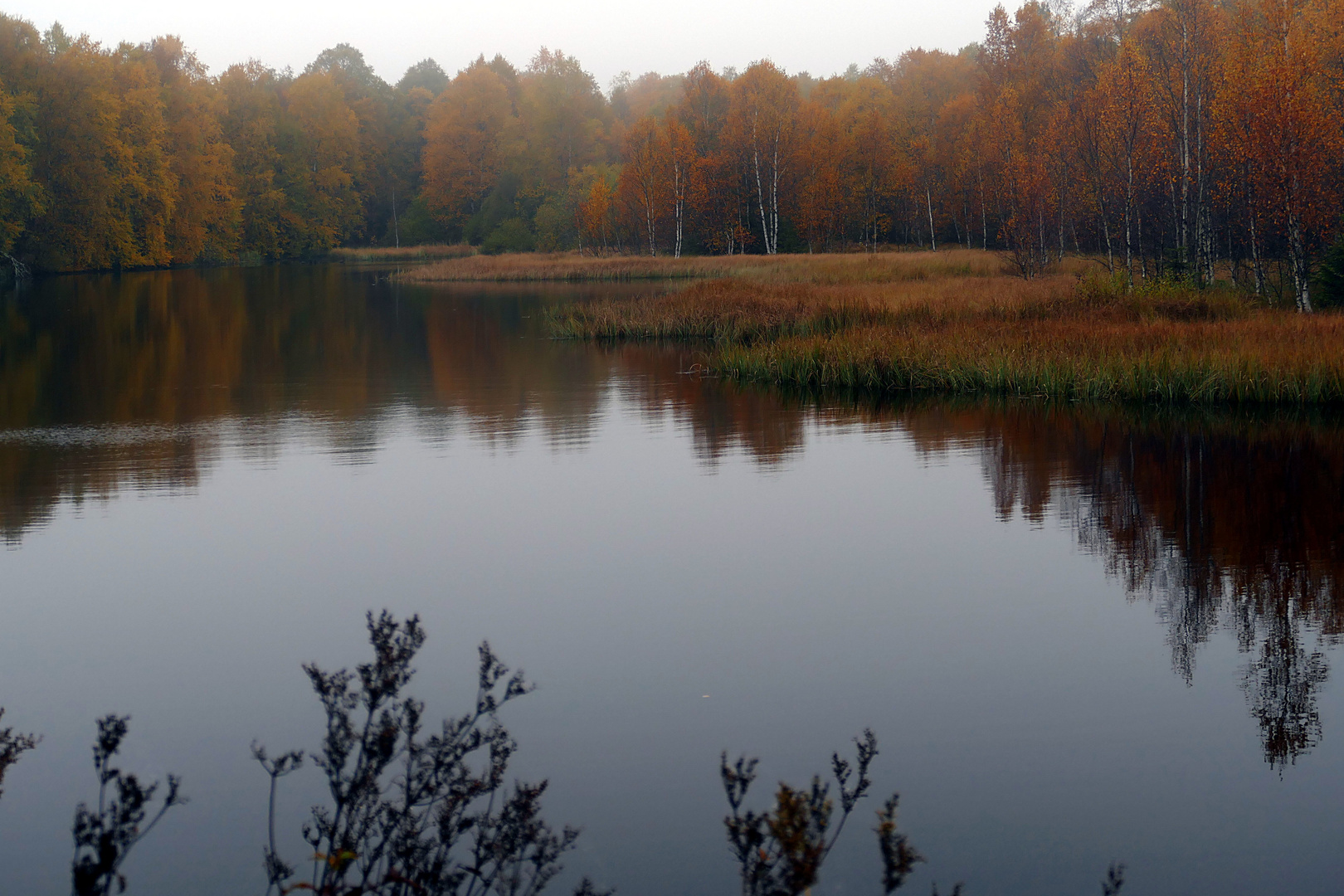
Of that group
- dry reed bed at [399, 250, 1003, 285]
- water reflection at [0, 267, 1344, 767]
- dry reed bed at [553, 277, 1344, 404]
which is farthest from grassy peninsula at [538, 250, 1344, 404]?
dry reed bed at [399, 250, 1003, 285]

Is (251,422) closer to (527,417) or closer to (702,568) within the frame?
(527,417)

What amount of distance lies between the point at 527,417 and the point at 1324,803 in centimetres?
1148

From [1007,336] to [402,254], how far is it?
5815 centimetres

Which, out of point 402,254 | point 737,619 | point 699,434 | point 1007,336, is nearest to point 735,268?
point 1007,336

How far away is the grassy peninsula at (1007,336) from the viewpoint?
13406 millimetres

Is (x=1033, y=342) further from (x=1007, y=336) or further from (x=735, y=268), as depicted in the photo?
(x=735, y=268)

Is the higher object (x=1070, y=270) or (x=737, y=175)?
(x=737, y=175)

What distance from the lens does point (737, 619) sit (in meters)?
6.50

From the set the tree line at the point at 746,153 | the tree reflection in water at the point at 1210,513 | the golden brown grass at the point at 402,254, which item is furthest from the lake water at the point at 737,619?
the golden brown grass at the point at 402,254

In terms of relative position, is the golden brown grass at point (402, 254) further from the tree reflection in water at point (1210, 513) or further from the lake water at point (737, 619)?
the tree reflection in water at point (1210, 513)

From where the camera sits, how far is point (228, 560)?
25.8 feet

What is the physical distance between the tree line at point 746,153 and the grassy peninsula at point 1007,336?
2.85 metres

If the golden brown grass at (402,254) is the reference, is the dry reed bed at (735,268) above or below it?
below

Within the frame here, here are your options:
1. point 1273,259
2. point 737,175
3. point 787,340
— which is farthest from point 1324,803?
point 737,175
